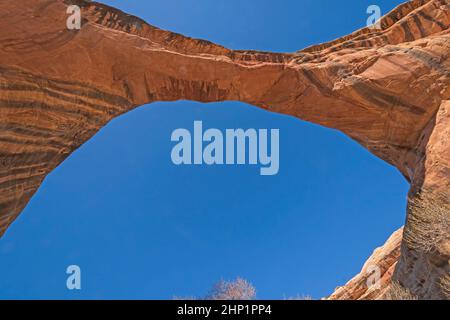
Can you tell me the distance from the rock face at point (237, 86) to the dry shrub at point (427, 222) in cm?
4

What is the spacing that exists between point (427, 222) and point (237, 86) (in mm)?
8994

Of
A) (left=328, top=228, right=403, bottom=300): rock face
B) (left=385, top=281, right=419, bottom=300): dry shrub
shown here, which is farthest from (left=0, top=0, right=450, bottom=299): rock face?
(left=328, top=228, right=403, bottom=300): rock face

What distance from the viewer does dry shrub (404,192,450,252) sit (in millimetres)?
9359

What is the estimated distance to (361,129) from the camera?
46.9 ft

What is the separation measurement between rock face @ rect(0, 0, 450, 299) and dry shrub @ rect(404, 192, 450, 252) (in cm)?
4

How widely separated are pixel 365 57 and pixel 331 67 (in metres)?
1.38

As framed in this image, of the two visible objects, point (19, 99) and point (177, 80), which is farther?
point (177, 80)

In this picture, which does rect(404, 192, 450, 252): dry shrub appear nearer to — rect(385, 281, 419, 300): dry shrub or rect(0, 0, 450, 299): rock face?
rect(0, 0, 450, 299): rock face

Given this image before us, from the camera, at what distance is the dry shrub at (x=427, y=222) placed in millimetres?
9359

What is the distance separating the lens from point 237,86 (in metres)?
14.3

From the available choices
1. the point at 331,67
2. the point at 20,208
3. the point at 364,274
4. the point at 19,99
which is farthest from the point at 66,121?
the point at 364,274

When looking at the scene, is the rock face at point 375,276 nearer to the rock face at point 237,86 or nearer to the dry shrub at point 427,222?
the rock face at point 237,86

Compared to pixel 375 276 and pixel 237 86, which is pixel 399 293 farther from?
pixel 375 276
